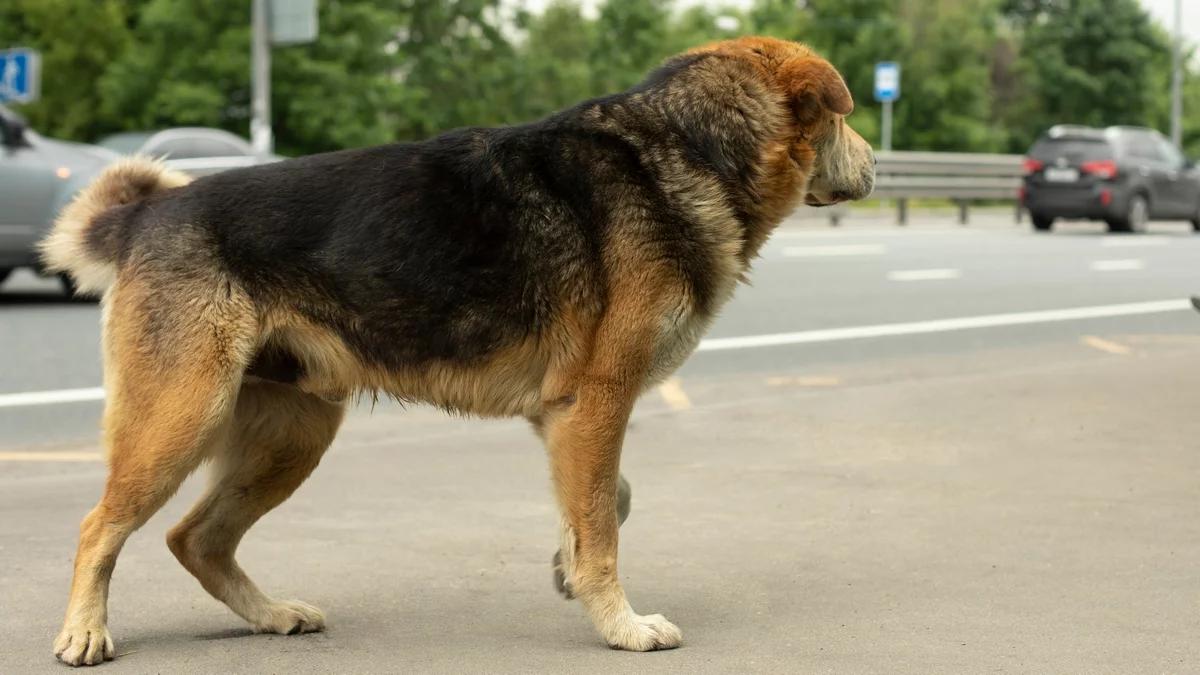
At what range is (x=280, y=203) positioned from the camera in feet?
15.1

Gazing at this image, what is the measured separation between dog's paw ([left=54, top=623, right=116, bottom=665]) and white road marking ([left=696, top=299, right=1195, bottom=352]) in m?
7.22

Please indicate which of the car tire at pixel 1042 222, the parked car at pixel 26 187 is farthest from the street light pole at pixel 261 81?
the car tire at pixel 1042 222

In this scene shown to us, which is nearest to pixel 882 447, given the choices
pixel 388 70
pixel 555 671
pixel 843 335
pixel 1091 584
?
pixel 1091 584

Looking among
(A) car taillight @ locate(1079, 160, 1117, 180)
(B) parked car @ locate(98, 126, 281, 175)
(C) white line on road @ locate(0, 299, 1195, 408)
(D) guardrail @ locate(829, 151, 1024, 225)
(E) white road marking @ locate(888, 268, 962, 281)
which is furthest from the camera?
(D) guardrail @ locate(829, 151, 1024, 225)

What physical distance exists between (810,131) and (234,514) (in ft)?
6.84

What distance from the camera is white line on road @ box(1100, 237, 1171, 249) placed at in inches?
912

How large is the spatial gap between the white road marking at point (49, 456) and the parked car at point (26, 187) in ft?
21.4

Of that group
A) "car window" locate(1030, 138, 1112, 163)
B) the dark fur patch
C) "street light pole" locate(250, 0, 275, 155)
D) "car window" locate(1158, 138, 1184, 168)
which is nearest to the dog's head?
the dark fur patch

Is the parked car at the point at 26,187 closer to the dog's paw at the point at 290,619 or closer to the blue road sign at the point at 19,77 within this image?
the blue road sign at the point at 19,77

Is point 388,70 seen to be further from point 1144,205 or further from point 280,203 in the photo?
point 280,203

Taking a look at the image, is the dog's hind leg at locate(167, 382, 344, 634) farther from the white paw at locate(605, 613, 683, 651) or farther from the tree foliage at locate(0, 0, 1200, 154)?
the tree foliage at locate(0, 0, 1200, 154)

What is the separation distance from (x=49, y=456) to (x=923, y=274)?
461 inches

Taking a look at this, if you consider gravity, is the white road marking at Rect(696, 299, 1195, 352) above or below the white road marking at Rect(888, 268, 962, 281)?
above

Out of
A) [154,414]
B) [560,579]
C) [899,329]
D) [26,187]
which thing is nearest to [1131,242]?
[899,329]
